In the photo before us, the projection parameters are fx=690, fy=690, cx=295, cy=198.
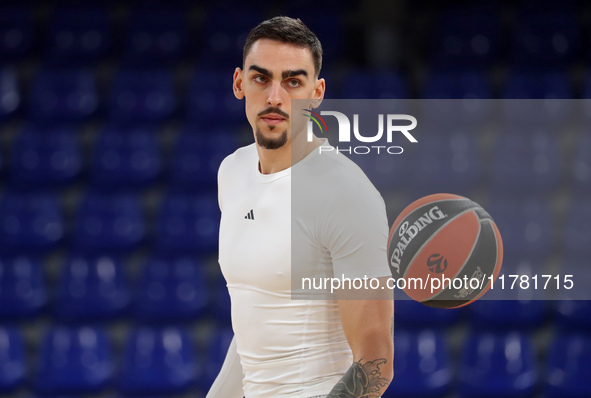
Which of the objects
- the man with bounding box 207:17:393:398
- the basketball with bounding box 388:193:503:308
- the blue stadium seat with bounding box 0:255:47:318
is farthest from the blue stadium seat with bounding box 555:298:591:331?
the blue stadium seat with bounding box 0:255:47:318

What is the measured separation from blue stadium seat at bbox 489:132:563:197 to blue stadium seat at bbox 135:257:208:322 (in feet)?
4.45

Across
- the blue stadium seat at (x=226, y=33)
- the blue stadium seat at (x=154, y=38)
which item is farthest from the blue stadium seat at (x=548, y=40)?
the blue stadium seat at (x=154, y=38)

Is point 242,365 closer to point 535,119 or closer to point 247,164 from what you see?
point 247,164

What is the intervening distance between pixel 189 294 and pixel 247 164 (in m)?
1.65

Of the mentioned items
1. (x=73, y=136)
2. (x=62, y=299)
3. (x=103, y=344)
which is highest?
(x=73, y=136)

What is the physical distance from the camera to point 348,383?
43.2 inches

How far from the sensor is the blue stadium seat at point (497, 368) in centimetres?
279

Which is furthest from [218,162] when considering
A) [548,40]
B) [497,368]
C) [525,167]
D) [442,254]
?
[548,40]

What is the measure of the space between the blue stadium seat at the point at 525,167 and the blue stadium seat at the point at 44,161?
1.90 metres

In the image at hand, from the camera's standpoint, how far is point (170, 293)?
2922mm

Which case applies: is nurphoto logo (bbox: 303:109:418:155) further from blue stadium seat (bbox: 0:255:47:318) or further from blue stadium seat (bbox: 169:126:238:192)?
blue stadium seat (bbox: 0:255:47:318)

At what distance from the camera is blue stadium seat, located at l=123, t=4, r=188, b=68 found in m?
3.46

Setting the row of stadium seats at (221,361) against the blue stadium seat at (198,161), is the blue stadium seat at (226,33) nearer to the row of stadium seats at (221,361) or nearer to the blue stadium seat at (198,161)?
the blue stadium seat at (198,161)

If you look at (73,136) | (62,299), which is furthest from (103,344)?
(73,136)
